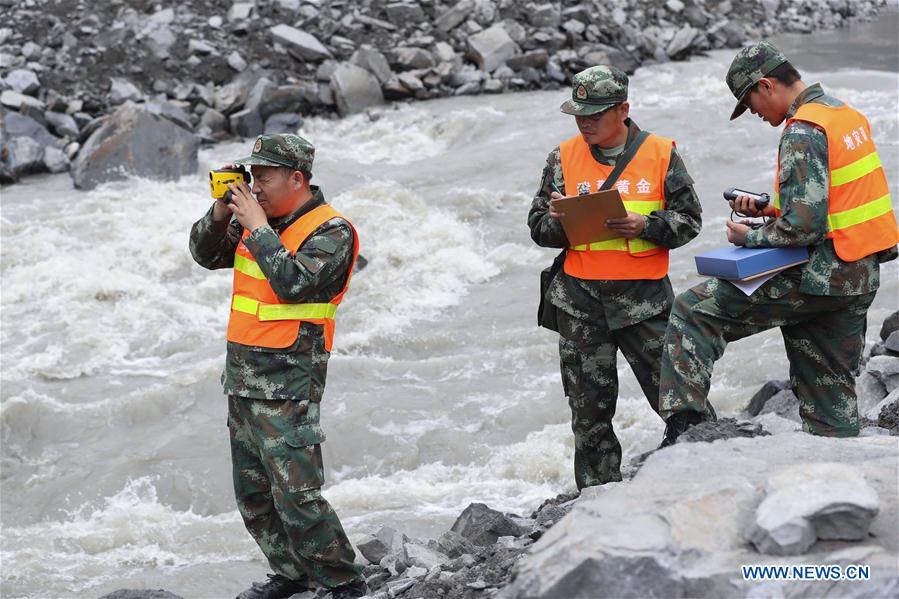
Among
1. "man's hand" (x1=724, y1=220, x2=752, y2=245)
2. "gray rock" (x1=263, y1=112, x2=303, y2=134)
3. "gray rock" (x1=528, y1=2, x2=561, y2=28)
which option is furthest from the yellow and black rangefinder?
"gray rock" (x1=528, y1=2, x2=561, y2=28)

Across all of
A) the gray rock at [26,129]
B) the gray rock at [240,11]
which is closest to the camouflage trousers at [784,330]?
the gray rock at [26,129]

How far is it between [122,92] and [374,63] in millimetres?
4354

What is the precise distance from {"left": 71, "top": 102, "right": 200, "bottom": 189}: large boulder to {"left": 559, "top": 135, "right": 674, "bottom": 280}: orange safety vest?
10905mm

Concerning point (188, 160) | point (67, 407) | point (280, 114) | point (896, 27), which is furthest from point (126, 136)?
point (896, 27)

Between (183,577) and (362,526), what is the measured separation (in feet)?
3.60

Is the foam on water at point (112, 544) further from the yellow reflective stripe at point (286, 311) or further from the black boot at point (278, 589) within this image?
the yellow reflective stripe at point (286, 311)

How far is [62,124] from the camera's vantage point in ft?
56.7

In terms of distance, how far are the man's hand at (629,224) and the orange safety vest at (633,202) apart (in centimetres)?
10

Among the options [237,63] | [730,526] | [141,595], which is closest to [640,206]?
[730,526]

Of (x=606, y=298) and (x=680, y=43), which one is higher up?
(x=606, y=298)

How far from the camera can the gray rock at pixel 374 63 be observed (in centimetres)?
1980

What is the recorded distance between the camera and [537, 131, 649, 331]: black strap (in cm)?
509

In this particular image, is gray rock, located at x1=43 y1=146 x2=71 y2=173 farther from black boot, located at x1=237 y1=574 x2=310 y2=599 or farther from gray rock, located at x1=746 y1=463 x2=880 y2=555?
gray rock, located at x1=746 y1=463 x2=880 y2=555

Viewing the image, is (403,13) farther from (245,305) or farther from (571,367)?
(245,305)
